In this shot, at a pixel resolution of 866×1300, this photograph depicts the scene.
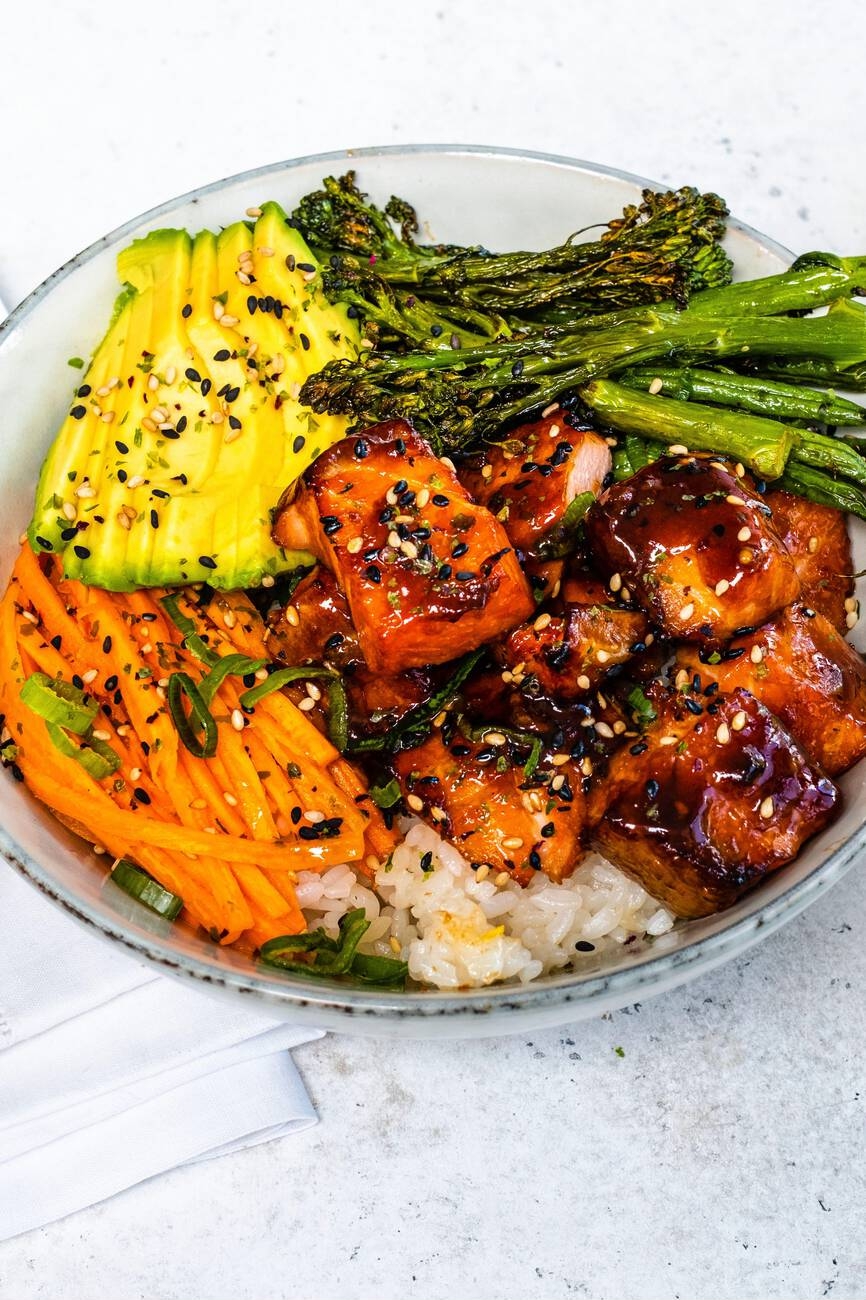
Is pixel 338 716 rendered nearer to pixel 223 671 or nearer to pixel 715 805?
pixel 223 671

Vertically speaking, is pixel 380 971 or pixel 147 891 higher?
pixel 147 891

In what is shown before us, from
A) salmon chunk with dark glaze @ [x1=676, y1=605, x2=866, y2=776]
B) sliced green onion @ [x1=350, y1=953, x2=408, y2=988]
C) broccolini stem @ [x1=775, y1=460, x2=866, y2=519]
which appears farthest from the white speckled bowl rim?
broccolini stem @ [x1=775, y1=460, x2=866, y2=519]

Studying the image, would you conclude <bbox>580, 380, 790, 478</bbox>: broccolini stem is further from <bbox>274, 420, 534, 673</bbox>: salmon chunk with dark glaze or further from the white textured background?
the white textured background

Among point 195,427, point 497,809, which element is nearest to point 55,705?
point 195,427

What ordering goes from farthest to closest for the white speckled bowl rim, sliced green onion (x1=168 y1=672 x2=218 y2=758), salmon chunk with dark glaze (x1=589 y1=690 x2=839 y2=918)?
sliced green onion (x1=168 y1=672 x2=218 y2=758), salmon chunk with dark glaze (x1=589 y1=690 x2=839 y2=918), the white speckled bowl rim

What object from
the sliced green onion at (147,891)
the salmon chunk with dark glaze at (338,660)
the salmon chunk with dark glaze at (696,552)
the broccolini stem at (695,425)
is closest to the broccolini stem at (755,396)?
the broccolini stem at (695,425)

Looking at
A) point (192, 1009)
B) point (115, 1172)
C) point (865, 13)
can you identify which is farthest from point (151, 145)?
point (115, 1172)
